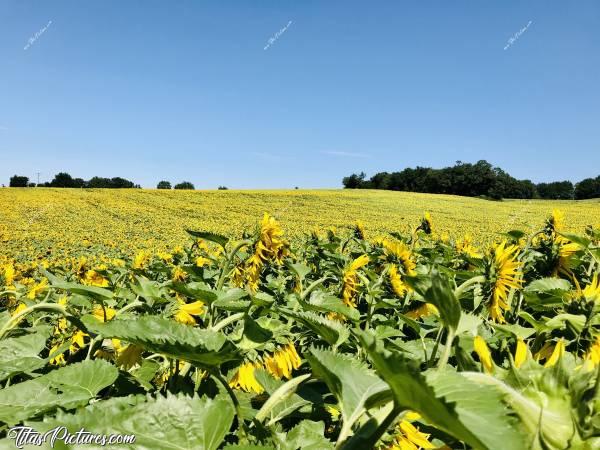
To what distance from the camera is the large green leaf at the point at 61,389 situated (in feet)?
3.15

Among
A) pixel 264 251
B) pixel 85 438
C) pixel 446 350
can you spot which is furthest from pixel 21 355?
pixel 264 251

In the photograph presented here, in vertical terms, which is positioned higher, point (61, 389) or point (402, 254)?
point (402, 254)

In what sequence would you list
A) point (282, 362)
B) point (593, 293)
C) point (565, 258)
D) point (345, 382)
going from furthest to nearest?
point (565, 258), point (282, 362), point (593, 293), point (345, 382)

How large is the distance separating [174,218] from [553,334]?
2343 centimetres

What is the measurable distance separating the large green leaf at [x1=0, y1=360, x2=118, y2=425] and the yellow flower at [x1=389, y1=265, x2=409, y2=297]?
1.97 metres

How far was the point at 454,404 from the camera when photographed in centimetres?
42

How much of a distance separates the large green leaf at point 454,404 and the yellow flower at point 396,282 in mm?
2288

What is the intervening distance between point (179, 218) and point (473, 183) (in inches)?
1918

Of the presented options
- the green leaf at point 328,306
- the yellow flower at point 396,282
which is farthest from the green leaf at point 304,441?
the yellow flower at point 396,282

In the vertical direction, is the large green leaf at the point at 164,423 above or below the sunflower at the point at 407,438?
above

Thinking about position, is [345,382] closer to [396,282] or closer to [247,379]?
[247,379]

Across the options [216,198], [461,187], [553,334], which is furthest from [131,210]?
[461,187]

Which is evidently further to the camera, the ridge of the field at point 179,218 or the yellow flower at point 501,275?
the ridge of the field at point 179,218

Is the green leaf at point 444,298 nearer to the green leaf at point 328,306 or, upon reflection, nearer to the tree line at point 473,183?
the green leaf at point 328,306
